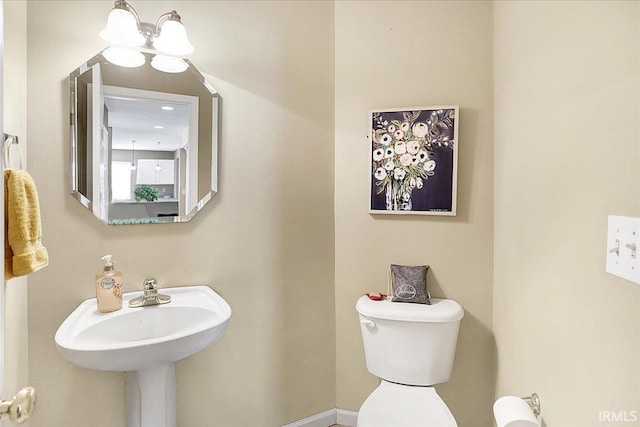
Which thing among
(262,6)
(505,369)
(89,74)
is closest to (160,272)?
(89,74)

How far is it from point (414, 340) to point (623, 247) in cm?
103

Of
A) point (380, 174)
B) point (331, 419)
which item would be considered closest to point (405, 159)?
point (380, 174)

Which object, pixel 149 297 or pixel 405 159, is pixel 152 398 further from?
pixel 405 159

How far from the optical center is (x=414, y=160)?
182cm

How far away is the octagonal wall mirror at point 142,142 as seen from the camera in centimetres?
144

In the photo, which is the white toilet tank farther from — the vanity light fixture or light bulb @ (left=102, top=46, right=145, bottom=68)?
light bulb @ (left=102, top=46, right=145, bottom=68)

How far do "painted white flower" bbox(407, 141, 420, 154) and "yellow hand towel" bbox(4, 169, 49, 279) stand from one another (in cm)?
153

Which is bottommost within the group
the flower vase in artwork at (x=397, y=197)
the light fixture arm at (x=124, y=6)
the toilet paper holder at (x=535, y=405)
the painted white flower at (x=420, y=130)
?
the toilet paper holder at (x=535, y=405)

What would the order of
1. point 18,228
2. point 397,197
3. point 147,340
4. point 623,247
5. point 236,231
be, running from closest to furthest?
point 623,247 → point 18,228 → point 147,340 → point 236,231 → point 397,197

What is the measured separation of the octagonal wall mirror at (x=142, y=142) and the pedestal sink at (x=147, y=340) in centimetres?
38

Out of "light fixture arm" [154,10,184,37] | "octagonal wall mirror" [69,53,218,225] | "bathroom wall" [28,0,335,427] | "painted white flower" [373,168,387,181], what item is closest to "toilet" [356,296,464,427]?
"bathroom wall" [28,0,335,427]

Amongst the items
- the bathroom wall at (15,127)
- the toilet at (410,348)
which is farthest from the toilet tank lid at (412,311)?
the bathroom wall at (15,127)

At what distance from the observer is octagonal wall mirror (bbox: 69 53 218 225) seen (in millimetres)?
1437

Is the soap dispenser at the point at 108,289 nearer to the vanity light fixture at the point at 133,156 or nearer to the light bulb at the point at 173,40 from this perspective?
the vanity light fixture at the point at 133,156
